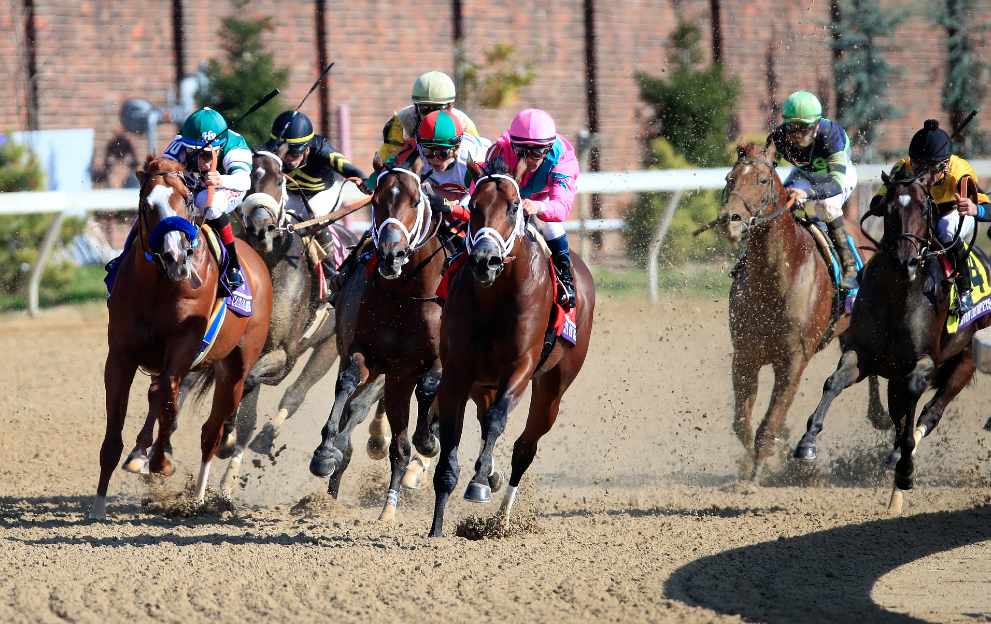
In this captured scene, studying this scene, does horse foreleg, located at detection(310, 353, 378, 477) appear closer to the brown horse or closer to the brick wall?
the brown horse

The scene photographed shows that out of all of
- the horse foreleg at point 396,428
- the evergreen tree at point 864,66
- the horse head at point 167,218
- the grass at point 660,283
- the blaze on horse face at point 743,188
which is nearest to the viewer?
the horse head at point 167,218

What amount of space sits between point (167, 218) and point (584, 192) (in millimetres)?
8548

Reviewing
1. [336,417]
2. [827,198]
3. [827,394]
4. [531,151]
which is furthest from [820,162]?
[336,417]

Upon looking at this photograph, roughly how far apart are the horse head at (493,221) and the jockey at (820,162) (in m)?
3.24

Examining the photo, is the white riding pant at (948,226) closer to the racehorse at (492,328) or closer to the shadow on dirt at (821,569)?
the shadow on dirt at (821,569)

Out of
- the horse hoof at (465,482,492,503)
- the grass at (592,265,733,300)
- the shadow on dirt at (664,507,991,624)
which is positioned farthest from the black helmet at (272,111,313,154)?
the grass at (592,265,733,300)

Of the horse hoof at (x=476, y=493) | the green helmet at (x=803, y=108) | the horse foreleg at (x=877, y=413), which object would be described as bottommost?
the horse foreleg at (x=877, y=413)

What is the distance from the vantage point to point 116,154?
1773 cm

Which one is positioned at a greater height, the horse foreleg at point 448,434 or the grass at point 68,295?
the horse foreleg at point 448,434

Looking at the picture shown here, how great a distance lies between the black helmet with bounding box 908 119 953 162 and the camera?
6.76 m

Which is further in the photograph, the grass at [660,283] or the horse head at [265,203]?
the grass at [660,283]

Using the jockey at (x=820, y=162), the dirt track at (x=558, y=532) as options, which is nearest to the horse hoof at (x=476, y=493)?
the dirt track at (x=558, y=532)

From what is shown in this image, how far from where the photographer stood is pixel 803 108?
7.86 meters

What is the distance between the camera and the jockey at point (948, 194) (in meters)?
6.76
